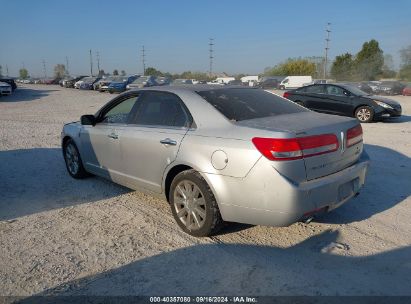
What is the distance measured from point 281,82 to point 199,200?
47.1 metres

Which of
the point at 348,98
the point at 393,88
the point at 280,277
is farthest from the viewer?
the point at 393,88

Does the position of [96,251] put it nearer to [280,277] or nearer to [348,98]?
[280,277]

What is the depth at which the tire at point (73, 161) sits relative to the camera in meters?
5.64

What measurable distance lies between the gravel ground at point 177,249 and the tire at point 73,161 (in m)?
0.42

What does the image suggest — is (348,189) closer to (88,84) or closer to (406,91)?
(406,91)

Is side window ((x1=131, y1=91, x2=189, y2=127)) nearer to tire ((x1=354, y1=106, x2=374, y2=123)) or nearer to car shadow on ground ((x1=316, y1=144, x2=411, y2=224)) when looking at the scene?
car shadow on ground ((x1=316, y1=144, x2=411, y2=224))

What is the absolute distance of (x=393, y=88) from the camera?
3116 centimetres

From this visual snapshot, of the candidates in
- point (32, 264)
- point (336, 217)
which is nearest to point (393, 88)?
point (336, 217)

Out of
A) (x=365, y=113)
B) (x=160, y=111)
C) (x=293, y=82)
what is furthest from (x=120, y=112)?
(x=293, y=82)

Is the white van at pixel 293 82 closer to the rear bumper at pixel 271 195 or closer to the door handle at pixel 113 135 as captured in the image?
the door handle at pixel 113 135

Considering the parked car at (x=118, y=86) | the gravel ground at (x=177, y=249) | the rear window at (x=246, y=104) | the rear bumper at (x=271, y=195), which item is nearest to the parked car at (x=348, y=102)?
the gravel ground at (x=177, y=249)

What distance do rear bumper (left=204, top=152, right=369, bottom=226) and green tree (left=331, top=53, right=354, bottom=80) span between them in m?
56.4

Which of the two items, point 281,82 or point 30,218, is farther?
point 281,82

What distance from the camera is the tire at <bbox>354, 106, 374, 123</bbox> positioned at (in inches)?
469
